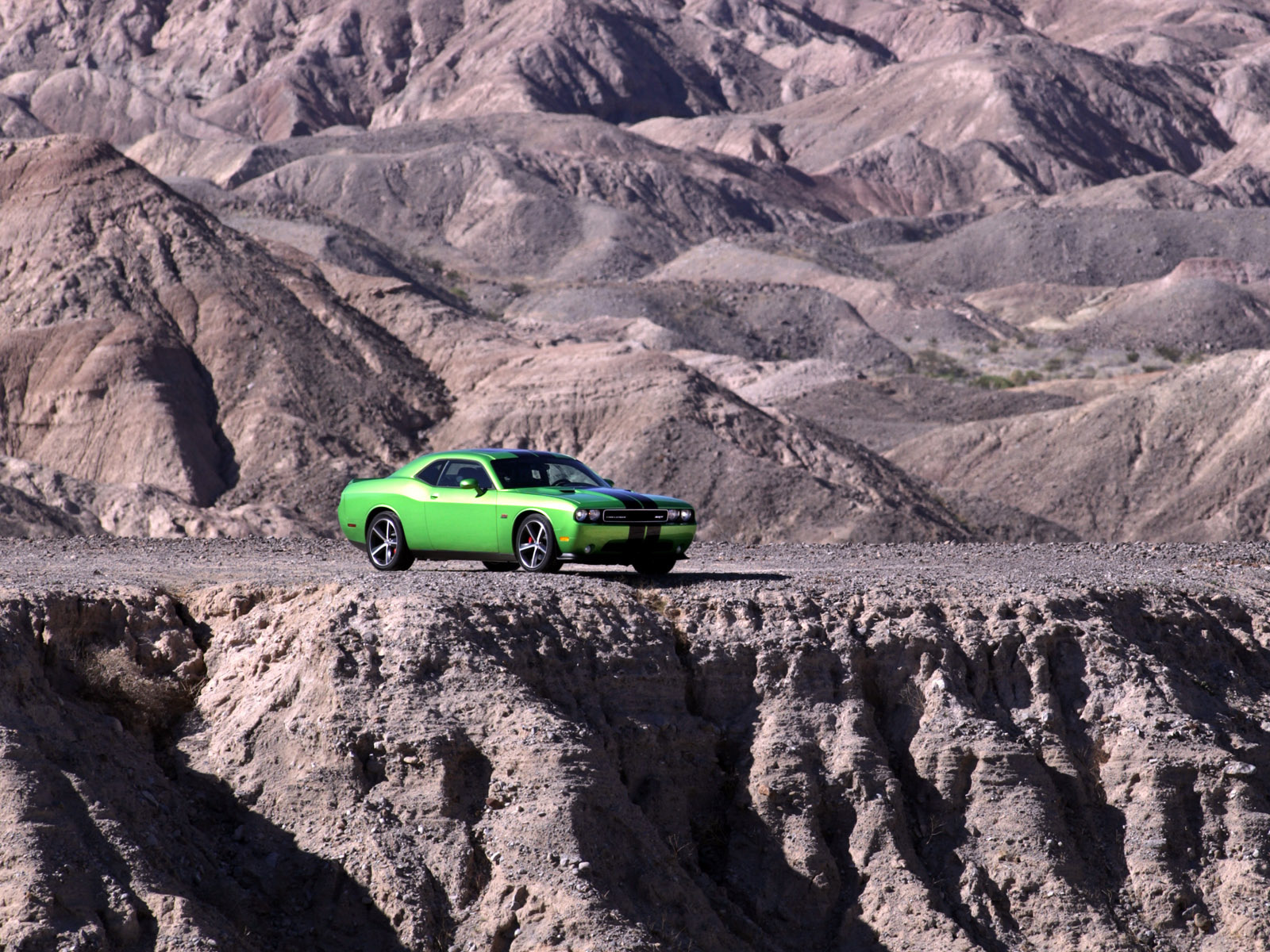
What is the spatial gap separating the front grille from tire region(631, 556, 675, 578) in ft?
2.57

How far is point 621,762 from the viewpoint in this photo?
1343 centimetres

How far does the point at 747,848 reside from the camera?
13.8m

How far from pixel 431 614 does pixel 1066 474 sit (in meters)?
31.8

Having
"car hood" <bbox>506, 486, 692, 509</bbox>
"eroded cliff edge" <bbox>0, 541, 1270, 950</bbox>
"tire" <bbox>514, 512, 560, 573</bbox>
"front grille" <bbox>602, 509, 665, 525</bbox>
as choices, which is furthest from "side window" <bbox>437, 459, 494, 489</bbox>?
"front grille" <bbox>602, 509, 665, 525</bbox>

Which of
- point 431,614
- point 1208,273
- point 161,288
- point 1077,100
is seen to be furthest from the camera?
point 1077,100

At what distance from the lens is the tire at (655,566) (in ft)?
52.7

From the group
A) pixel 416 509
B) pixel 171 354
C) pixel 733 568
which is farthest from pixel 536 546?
pixel 171 354

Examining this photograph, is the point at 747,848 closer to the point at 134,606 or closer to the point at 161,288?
the point at 134,606

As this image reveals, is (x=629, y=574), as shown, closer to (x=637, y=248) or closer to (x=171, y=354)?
(x=171, y=354)

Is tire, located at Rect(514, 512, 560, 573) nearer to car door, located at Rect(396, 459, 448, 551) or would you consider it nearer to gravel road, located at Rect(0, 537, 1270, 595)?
gravel road, located at Rect(0, 537, 1270, 595)

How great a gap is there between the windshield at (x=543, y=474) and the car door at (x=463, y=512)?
230 millimetres

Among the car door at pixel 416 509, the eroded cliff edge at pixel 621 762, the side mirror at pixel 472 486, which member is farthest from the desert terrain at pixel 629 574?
the car door at pixel 416 509

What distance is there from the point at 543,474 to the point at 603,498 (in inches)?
62.2

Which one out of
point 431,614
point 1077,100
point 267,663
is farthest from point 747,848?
point 1077,100
